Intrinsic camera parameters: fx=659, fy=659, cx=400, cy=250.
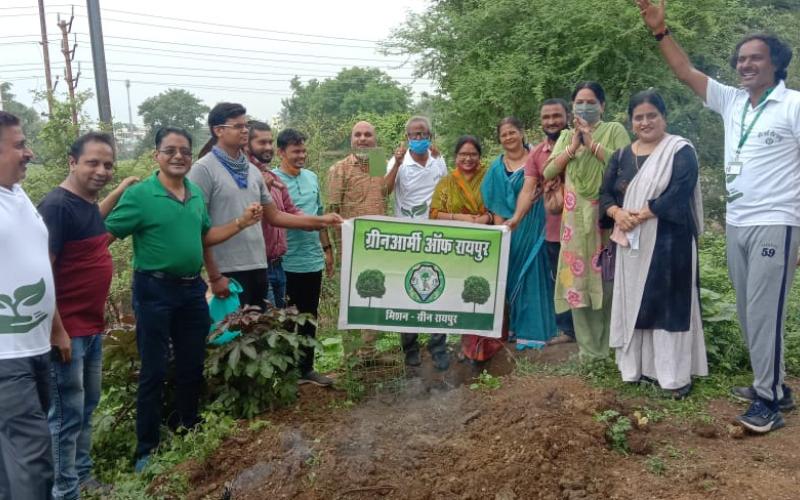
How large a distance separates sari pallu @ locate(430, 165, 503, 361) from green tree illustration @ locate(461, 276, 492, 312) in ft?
1.68

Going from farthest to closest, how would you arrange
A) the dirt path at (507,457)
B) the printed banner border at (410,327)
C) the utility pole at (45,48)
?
1. the utility pole at (45,48)
2. the printed banner border at (410,327)
3. the dirt path at (507,457)

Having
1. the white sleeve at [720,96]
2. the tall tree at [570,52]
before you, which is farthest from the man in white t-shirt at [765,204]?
the tall tree at [570,52]

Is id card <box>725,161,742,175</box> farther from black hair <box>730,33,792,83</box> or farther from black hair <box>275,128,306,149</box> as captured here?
black hair <box>275,128,306,149</box>

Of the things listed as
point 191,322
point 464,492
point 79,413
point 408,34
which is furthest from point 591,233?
point 408,34

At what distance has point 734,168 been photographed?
381 centimetres

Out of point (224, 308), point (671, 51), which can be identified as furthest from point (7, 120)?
point (671, 51)

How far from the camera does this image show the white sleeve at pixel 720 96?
13.1 ft

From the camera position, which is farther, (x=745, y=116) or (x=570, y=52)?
(x=570, y=52)

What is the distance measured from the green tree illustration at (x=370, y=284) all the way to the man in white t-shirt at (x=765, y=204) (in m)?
2.19

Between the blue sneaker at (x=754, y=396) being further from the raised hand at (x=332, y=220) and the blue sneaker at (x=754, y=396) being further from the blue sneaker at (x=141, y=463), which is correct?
the blue sneaker at (x=141, y=463)

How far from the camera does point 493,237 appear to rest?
4625 mm

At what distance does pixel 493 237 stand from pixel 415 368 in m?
1.32

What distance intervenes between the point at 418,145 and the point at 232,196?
170 centimetres

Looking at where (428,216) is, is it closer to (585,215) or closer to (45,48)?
(585,215)
